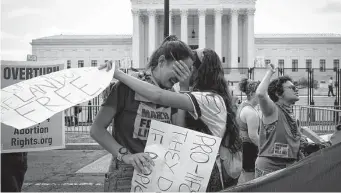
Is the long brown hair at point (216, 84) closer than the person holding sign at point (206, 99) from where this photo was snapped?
No

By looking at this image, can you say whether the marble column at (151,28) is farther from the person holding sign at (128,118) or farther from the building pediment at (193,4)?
the person holding sign at (128,118)

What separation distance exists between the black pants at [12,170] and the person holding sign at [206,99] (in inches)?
54.7

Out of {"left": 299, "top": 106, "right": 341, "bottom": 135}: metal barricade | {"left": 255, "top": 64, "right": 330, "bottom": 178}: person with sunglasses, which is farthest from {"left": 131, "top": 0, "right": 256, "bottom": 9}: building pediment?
{"left": 255, "top": 64, "right": 330, "bottom": 178}: person with sunglasses

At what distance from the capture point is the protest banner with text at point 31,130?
134 inches

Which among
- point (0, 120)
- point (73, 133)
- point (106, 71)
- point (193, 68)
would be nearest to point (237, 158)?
point (193, 68)

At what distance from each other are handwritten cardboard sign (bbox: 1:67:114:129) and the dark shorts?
123 inches

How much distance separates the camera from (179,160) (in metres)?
2.19

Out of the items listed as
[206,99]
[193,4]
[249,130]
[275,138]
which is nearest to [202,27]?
[193,4]

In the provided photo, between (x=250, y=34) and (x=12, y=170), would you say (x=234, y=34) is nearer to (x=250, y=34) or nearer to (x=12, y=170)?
(x=250, y=34)

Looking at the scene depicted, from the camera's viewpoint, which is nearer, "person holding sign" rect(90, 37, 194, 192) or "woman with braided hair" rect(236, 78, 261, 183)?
"person holding sign" rect(90, 37, 194, 192)

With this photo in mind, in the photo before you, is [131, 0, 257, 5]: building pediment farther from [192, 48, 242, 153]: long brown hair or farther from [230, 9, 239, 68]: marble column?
[192, 48, 242, 153]: long brown hair

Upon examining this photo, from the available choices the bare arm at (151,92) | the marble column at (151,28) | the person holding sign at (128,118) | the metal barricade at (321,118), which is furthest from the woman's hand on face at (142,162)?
the marble column at (151,28)

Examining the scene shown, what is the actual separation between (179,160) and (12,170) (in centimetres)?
176

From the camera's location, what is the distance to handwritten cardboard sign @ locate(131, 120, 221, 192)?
7.16ft
